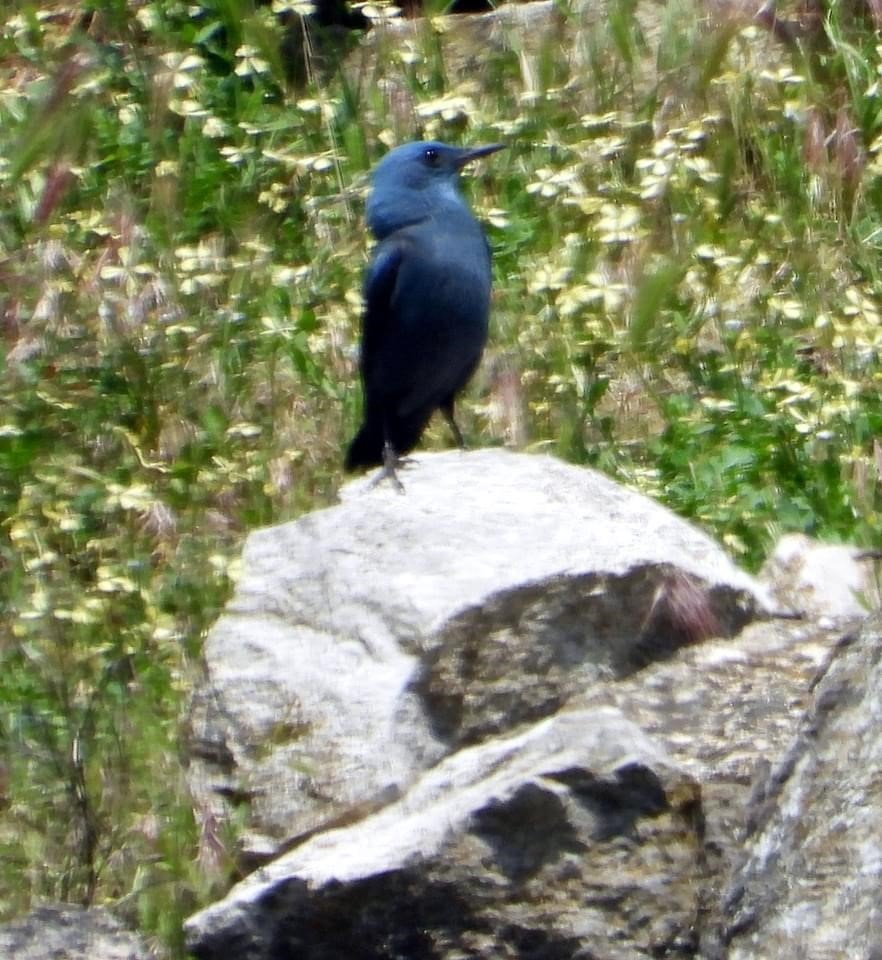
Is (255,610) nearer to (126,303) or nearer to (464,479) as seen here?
(464,479)

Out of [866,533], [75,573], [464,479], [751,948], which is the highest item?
[751,948]

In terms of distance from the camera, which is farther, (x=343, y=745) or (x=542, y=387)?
(x=542, y=387)

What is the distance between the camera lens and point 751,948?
2.70 meters

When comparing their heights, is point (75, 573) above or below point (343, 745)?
below

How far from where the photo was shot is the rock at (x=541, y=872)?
10.3ft

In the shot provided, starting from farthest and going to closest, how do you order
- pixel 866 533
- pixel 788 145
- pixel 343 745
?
1. pixel 788 145
2. pixel 866 533
3. pixel 343 745

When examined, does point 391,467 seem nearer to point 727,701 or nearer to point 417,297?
point 417,297

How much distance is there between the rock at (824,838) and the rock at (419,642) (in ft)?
3.12

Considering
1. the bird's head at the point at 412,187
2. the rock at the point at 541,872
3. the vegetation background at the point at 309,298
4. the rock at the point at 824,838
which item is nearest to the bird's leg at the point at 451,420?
the vegetation background at the point at 309,298

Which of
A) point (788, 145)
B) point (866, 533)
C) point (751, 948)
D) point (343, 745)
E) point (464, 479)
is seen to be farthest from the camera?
point (788, 145)

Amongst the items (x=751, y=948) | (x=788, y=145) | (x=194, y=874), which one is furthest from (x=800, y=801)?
(x=788, y=145)

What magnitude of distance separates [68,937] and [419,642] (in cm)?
86

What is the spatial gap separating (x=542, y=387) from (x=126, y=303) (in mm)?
1436

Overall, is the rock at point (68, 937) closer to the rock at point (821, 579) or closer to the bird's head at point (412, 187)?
the rock at point (821, 579)
